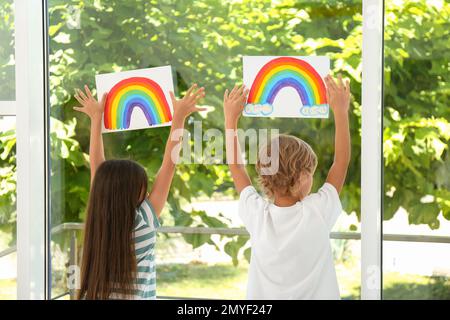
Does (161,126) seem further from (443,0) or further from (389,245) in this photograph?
(443,0)

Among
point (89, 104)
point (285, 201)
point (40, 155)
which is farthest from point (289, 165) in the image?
point (40, 155)

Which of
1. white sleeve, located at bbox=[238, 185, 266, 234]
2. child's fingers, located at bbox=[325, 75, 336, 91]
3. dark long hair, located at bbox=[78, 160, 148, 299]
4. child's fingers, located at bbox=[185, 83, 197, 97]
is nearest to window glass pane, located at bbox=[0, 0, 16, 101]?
dark long hair, located at bbox=[78, 160, 148, 299]

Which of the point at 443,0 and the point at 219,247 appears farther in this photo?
the point at 219,247

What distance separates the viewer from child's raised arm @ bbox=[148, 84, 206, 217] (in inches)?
76.7

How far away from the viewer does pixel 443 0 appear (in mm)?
1820

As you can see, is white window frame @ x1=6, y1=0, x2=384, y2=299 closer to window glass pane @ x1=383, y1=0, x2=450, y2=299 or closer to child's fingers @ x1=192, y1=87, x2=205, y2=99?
window glass pane @ x1=383, y1=0, x2=450, y2=299

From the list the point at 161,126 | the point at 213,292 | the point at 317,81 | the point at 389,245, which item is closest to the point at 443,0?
the point at 317,81

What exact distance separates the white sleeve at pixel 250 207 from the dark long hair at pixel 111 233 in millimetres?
265

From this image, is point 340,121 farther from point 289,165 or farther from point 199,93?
point 199,93

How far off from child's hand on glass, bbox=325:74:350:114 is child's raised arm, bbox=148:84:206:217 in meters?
0.35

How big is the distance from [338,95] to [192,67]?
1.34 ft

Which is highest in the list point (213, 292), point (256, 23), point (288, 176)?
point (256, 23)

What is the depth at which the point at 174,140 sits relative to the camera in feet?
6.43

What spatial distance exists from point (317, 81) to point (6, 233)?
0.99 m
